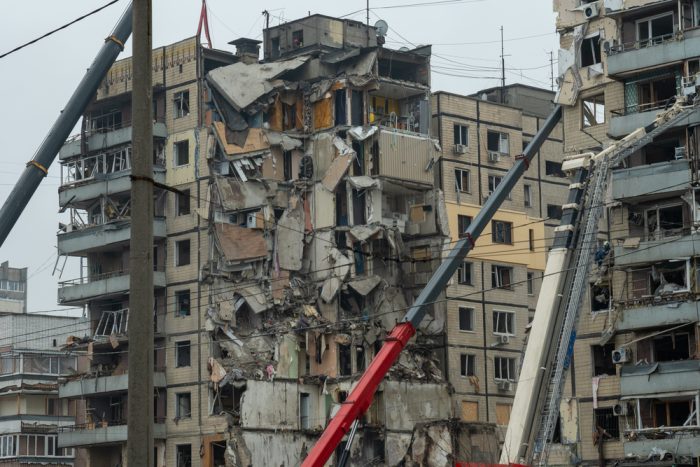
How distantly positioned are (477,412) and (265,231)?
15.3 m

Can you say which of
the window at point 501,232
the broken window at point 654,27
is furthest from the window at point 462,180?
the broken window at point 654,27

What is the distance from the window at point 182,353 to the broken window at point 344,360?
8141mm

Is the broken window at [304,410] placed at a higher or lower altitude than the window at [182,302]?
lower

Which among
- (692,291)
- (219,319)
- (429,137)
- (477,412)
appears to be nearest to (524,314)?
(477,412)

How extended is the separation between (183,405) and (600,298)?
2636cm

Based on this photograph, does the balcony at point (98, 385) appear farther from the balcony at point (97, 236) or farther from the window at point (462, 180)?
the window at point (462, 180)

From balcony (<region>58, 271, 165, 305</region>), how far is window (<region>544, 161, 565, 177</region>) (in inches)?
954

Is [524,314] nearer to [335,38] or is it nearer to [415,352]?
[415,352]

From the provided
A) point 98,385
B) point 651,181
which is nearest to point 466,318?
point 98,385

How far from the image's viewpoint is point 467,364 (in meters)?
75.4

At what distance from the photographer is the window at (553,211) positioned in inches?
3231

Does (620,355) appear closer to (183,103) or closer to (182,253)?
(182,253)

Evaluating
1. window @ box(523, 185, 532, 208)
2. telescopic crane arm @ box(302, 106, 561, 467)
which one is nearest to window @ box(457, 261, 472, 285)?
window @ box(523, 185, 532, 208)

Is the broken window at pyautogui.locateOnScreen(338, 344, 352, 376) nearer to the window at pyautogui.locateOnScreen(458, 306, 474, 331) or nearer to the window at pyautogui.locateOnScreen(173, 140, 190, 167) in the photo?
the window at pyautogui.locateOnScreen(458, 306, 474, 331)
